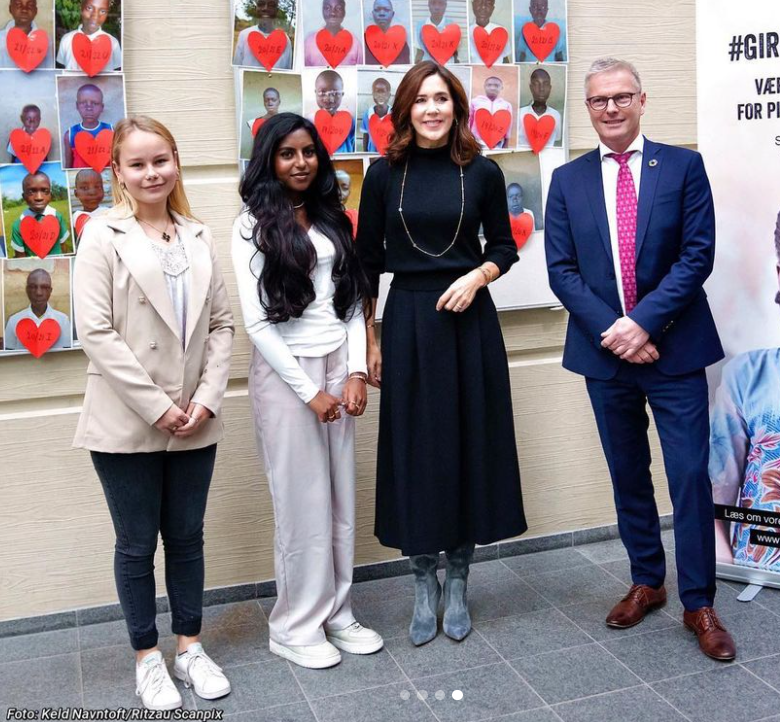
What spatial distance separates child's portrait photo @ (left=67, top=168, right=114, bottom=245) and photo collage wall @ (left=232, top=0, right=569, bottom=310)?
0.43 metres

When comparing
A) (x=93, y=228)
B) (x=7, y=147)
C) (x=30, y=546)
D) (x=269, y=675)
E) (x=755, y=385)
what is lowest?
(x=269, y=675)

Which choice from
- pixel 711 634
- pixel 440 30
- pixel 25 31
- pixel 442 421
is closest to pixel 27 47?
pixel 25 31

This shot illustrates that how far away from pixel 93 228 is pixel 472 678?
5.05ft

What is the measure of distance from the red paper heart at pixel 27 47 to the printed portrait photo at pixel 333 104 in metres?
0.77

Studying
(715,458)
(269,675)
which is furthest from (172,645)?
(715,458)

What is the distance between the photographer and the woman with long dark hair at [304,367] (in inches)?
106

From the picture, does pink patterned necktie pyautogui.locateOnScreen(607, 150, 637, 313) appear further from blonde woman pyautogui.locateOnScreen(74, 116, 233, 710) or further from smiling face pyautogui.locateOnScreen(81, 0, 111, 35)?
smiling face pyautogui.locateOnScreen(81, 0, 111, 35)

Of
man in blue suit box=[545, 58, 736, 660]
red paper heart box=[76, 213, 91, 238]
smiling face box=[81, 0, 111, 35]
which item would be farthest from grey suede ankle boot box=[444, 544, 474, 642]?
smiling face box=[81, 0, 111, 35]

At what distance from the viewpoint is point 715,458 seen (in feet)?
11.0

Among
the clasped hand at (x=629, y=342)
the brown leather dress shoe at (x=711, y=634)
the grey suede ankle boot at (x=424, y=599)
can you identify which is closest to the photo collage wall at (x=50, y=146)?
the grey suede ankle boot at (x=424, y=599)

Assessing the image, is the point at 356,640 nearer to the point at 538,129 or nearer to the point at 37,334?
the point at 37,334

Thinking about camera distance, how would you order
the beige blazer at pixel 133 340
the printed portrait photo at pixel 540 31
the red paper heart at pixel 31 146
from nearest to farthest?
1. the beige blazer at pixel 133 340
2. the red paper heart at pixel 31 146
3. the printed portrait photo at pixel 540 31

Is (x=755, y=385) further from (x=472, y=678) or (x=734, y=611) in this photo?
(x=472, y=678)

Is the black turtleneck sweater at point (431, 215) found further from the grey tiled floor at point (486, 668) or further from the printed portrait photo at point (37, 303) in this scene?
the grey tiled floor at point (486, 668)
